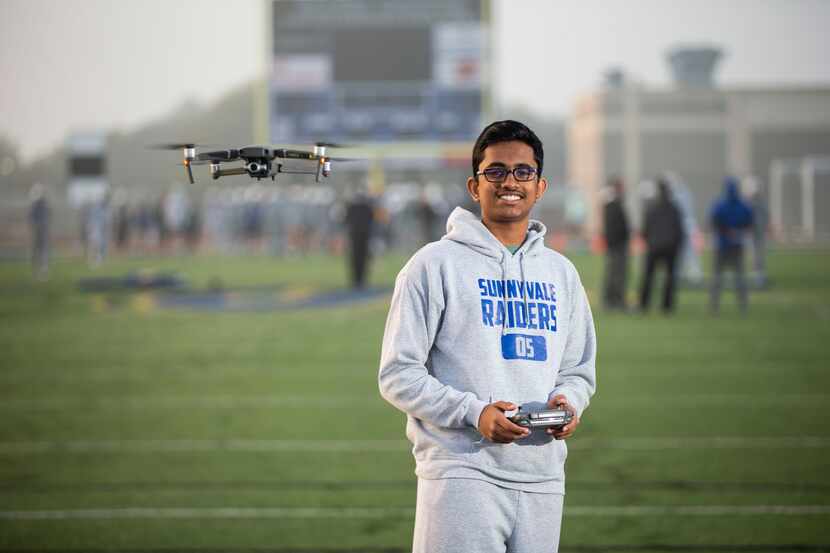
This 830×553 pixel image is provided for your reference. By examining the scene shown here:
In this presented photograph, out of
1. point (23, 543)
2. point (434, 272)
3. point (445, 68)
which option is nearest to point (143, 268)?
point (445, 68)

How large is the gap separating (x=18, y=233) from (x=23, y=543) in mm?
42883

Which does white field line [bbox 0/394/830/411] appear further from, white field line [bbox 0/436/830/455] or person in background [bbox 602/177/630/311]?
person in background [bbox 602/177/630/311]

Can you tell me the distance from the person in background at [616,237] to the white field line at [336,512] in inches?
409

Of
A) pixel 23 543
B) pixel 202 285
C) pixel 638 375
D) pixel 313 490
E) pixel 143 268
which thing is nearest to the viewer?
pixel 23 543

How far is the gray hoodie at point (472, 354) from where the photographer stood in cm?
301

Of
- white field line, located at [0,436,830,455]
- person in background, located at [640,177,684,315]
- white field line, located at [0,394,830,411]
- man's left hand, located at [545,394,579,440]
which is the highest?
person in background, located at [640,177,684,315]

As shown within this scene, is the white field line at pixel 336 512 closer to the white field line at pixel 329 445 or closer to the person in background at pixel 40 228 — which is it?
the white field line at pixel 329 445

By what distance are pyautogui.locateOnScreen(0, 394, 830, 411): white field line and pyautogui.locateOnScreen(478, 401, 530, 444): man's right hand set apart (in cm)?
669

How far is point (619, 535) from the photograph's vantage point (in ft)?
18.5

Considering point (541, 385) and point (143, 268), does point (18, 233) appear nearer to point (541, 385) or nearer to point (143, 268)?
point (143, 268)

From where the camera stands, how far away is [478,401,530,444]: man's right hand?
2.87 meters

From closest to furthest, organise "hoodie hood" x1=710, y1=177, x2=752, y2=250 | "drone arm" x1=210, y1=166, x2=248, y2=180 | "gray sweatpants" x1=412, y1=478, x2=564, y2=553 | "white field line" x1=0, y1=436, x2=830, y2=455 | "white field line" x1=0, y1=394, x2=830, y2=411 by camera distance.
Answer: "drone arm" x1=210, y1=166, x2=248, y2=180, "gray sweatpants" x1=412, y1=478, x2=564, y2=553, "white field line" x1=0, y1=436, x2=830, y2=455, "white field line" x1=0, y1=394, x2=830, y2=411, "hoodie hood" x1=710, y1=177, x2=752, y2=250

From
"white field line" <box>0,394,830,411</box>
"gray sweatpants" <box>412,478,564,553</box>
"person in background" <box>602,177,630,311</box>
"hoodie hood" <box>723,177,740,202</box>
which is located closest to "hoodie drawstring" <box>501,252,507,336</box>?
"gray sweatpants" <box>412,478,564,553</box>

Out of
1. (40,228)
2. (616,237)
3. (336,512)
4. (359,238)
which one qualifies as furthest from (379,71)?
(336,512)
